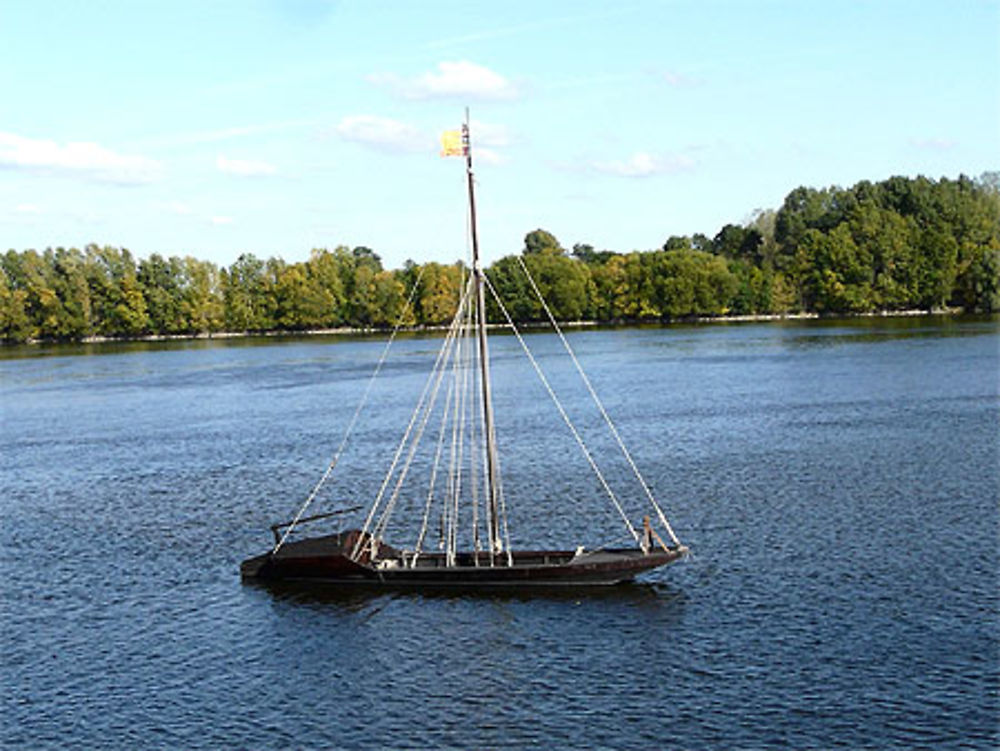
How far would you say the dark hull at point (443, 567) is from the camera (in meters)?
51.2

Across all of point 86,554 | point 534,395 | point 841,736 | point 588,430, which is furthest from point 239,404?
point 841,736

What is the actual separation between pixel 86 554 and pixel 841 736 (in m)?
42.2

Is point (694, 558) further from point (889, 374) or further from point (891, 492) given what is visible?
point (889, 374)

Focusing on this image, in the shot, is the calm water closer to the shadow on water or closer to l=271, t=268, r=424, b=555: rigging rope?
the shadow on water

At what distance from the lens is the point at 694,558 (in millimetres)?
55812

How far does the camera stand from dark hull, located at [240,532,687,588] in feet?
168

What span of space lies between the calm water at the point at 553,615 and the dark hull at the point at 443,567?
3.84ft

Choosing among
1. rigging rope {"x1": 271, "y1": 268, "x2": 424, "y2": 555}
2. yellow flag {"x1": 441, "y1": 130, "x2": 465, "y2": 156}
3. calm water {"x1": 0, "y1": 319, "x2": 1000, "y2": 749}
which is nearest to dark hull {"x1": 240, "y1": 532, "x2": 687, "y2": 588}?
calm water {"x1": 0, "y1": 319, "x2": 1000, "y2": 749}

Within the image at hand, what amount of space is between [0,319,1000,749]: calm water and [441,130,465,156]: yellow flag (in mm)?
20261

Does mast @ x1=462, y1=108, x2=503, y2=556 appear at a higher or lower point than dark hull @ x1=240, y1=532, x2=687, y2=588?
higher

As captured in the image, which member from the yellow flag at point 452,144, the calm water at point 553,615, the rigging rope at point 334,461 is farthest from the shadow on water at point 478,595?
the yellow flag at point 452,144

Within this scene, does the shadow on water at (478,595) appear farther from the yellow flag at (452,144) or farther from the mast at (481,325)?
the yellow flag at (452,144)

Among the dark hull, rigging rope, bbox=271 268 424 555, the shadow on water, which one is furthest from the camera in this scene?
rigging rope, bbox=271 268 424 555

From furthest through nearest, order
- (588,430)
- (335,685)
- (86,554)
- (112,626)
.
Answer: (588,430) → (86,554) → (112,626) → (335,685)
